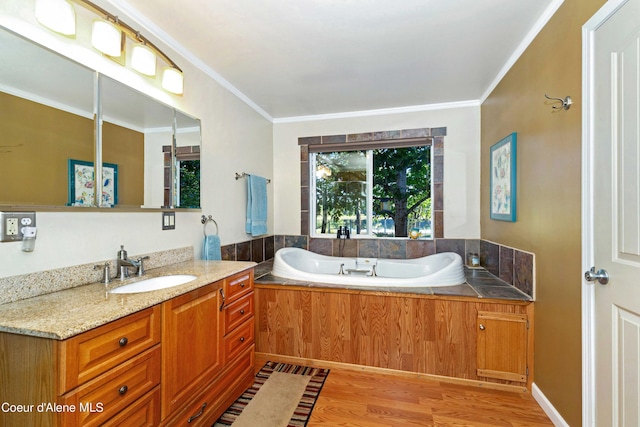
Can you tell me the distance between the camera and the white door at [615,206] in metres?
1.13

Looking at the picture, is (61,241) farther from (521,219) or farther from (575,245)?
(521,219)

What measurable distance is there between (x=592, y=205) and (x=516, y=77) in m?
1.31

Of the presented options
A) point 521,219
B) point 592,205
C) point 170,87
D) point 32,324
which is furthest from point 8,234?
point 521,219

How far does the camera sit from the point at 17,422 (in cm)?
94

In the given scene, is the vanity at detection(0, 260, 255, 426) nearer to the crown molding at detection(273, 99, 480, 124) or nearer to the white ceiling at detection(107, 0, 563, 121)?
the white ceiling at detection(107, 0, 563, 121)

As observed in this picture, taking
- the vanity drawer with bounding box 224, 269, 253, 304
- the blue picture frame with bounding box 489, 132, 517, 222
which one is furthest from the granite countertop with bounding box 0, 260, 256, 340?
the blue picture frame with bounding box 489, 132, 517, 222

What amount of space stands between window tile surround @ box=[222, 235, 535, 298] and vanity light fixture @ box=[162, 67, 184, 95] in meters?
1.35

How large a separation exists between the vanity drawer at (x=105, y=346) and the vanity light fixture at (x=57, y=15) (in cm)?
130

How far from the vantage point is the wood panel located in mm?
2113

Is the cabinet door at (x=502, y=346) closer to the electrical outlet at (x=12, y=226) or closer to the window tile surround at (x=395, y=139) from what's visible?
the window tile surround at (x=395, y=139)

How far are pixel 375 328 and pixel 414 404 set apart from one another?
54 cm

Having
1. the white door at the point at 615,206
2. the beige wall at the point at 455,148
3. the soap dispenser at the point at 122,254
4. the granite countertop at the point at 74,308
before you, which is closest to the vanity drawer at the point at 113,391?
the granite countertop at the point at 74,308

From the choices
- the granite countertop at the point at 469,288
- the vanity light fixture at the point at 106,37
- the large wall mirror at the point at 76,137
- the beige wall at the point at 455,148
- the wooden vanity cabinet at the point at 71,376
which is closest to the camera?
the wooden vanity cabinet at the point at 71,376

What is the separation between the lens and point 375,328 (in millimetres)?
2254
